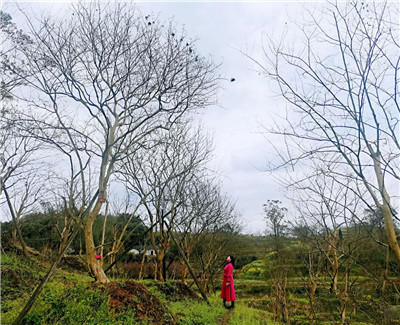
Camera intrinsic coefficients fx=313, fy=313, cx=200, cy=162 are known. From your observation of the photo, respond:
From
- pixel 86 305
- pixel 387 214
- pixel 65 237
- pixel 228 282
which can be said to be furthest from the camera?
pixel 228 282

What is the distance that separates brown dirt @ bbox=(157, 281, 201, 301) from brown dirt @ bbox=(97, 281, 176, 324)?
308 cm

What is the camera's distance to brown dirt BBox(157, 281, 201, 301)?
10.1m

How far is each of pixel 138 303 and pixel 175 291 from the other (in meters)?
4.77

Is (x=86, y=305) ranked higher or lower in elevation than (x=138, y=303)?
higher

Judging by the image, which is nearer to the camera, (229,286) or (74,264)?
(229,286)

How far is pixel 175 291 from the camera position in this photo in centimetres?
1077

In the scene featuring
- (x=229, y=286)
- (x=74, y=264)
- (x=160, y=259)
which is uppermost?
(x=160, y=259)

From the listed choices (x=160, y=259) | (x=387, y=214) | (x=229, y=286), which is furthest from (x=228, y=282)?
(x=387, y=214)

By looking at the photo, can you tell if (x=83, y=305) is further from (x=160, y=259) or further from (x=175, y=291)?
(x=160, y=259)

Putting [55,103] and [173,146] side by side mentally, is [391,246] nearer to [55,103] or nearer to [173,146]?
[55,103]

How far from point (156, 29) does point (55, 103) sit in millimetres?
2366

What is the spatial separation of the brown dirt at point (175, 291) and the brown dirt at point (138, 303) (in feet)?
10.1

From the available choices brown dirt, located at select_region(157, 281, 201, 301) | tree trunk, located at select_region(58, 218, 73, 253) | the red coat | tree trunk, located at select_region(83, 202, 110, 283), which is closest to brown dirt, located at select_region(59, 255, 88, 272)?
tree trunk, located at select_region(58, 218, 73, 253)

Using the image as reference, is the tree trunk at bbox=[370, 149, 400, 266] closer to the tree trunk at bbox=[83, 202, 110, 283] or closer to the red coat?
the tree trunk at bbox=[83, 202, 110, 283]
